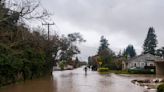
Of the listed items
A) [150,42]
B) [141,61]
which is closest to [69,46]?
[141,61]

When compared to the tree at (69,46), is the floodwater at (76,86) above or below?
below

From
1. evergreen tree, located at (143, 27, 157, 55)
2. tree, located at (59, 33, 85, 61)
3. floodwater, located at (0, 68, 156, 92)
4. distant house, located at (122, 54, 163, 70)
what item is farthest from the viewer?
evergreen tree, located at (143, 27, 157, 55)

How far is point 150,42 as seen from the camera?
124125mm

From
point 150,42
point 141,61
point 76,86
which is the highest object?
point 150,42

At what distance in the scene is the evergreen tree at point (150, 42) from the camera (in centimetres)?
12375

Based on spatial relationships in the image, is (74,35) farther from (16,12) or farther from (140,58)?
(16,12)

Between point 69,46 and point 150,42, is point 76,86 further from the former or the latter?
point 150,42

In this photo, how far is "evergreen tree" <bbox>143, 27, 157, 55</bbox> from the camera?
12375 centimetres

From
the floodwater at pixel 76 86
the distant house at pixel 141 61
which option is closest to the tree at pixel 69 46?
the distant house at pixel 141 61

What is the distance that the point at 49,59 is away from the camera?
6794 cm

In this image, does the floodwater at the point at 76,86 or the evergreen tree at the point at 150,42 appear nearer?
the floodwater at the point at 76,86

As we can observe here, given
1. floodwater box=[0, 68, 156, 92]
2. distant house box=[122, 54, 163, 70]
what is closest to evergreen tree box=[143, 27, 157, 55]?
distant house box=[122, 54, 163, 70]

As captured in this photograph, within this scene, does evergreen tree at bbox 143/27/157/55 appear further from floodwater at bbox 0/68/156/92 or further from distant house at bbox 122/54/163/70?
floodwater at bbox 0/68/156/92

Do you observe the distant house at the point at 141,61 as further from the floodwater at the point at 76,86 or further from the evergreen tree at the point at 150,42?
the floodwater at the point at 76,86
